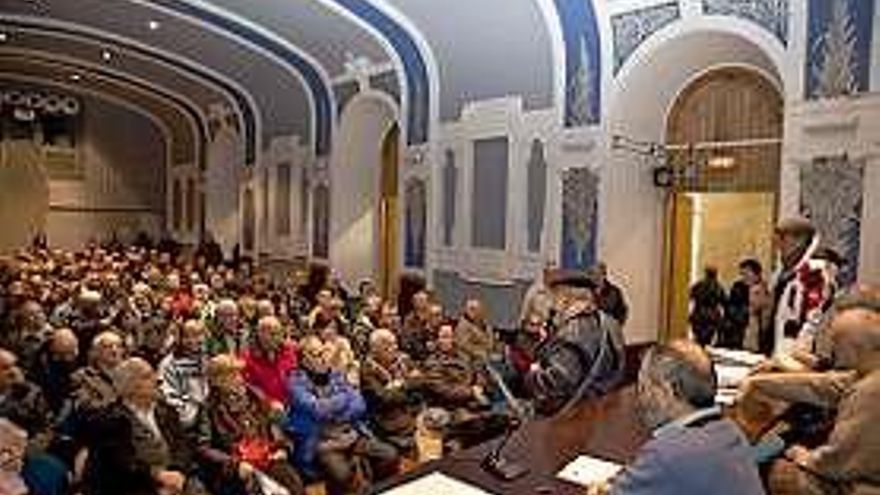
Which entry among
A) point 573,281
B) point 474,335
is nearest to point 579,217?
point 474,335

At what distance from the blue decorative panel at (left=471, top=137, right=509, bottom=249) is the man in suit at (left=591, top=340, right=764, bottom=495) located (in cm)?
878

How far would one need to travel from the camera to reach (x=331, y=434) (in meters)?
6.07

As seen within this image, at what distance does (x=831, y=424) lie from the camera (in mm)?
3414

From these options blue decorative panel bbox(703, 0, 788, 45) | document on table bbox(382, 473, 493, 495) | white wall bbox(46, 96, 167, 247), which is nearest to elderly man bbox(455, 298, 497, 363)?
blue decorative panel bbox(703, 0, 788, 45)

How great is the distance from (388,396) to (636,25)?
15.4ft

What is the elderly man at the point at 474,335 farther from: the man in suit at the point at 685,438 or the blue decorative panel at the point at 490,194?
the man in suit at the point at 685,438

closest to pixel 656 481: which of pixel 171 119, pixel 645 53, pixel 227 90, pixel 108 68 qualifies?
pixel 645 53

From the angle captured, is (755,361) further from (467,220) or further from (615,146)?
(467,220)

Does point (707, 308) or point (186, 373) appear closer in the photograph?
point (186, 373)

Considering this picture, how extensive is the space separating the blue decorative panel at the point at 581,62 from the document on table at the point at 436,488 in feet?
22.9

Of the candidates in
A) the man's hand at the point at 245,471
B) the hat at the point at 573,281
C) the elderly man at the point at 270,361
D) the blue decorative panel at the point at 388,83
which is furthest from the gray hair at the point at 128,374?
the blue decorative panel at the point at 388,83

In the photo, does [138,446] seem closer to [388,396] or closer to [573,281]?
[388,396]

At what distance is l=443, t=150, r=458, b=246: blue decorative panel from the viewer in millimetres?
12391

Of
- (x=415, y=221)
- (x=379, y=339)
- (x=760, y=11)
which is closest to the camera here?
(x=379, y=339)
